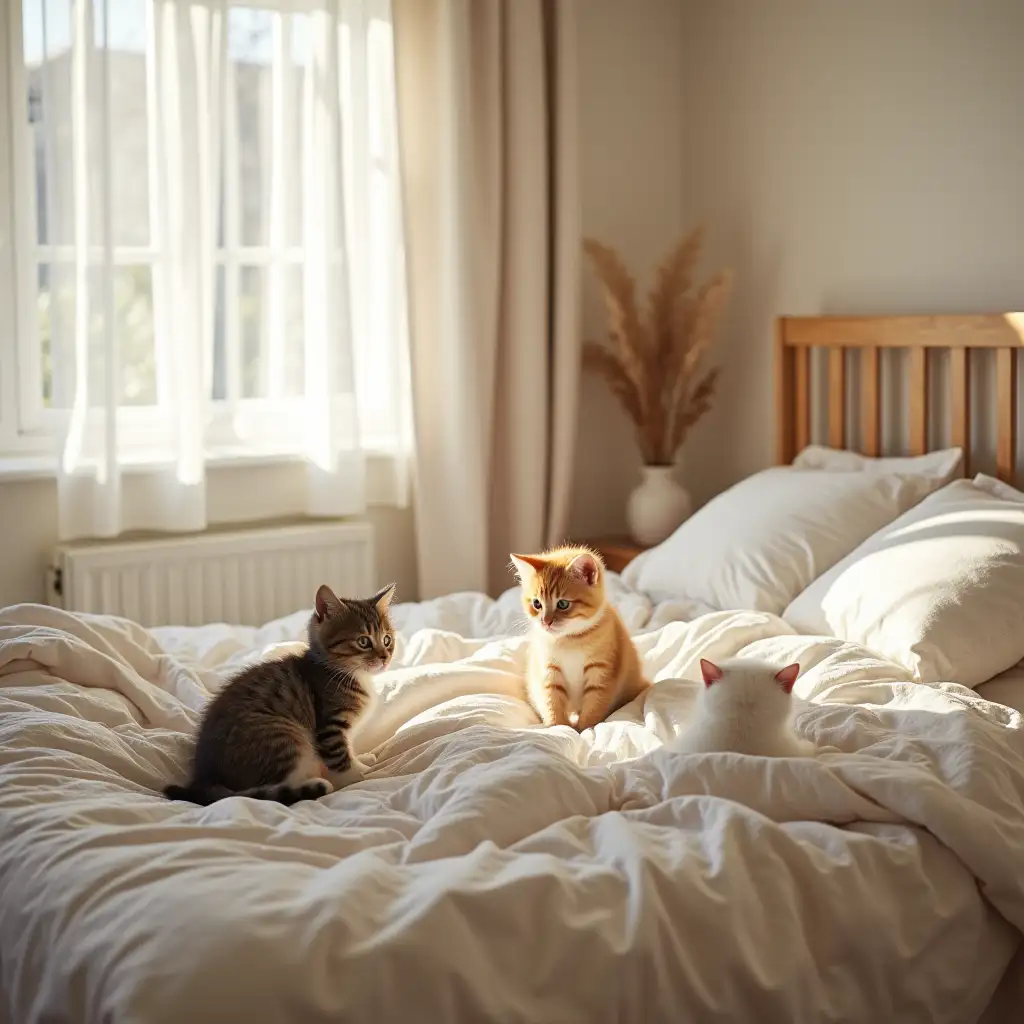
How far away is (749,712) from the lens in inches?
Answer: 71.4

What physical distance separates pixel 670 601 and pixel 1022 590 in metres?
0.77

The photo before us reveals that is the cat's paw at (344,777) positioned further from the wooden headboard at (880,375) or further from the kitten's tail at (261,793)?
the wooden headboard at (880,375)

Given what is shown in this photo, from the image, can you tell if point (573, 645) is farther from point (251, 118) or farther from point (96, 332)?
point (251, 118)

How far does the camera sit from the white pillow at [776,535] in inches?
112

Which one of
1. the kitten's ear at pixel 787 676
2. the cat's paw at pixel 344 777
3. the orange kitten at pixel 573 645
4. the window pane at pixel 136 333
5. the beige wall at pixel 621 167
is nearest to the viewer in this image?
the kitten's ear at pixel 787 676

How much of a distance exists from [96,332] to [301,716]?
149 cm

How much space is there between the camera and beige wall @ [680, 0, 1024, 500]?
307cm

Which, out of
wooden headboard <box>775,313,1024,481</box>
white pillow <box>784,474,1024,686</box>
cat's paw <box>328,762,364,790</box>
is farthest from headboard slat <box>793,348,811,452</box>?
cat's paw <box>328,762,364,790</box>

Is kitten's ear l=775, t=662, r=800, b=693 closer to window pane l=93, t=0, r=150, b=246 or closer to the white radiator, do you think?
the white radiator

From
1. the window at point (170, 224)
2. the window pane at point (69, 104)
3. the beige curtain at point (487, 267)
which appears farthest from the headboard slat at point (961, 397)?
the window pane at point (69, 104)

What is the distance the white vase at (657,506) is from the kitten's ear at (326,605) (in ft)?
5.88

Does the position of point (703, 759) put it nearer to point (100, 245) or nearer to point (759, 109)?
point (100, 245)

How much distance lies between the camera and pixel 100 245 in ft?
10.1

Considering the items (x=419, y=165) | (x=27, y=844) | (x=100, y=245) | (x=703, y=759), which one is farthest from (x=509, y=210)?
(x=27, y=844)
